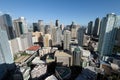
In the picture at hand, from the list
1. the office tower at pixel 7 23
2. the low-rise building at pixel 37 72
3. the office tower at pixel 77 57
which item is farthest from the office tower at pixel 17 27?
the office tower at pixel 77 57

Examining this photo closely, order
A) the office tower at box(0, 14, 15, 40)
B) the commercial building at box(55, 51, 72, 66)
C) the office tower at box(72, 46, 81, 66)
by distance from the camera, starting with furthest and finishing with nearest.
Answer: the office tower at box(0, 14, 15, 40), the commercial building at box(55, 51, 72, 66), the office tower at box(72, 46, 81, 66)

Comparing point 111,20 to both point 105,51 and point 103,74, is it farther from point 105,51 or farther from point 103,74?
point 103,74

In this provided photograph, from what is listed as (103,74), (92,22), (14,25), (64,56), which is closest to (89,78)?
(103,74)

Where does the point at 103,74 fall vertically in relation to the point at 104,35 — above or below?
below

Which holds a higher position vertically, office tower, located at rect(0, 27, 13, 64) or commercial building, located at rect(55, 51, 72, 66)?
office tower, located at rect(0, 27, 13, 64)

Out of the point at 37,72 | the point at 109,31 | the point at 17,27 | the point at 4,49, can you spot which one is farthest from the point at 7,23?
the point at 109,31

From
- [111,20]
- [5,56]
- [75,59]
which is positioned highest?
[111,20]

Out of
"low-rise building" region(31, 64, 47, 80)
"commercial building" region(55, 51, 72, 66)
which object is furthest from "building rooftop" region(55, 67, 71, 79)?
"commercial building" region(55, 51, 72, 66)

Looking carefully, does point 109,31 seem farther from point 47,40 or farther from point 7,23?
point 7,23

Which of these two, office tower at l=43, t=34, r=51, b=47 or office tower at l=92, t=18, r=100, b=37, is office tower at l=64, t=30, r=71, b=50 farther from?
office tower at l=92, t=18, r=100, b=37

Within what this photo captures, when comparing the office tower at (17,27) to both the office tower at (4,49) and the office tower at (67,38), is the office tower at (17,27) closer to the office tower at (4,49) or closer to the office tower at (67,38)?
the office tower at (4,49)

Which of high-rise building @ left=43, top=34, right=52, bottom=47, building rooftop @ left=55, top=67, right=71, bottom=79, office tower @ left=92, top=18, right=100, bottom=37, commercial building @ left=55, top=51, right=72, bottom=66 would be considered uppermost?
office tower @ left=92, top=18, right=100, bottom=37
